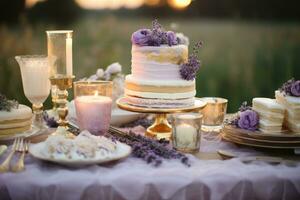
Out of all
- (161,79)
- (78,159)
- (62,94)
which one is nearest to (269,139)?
(161,79)

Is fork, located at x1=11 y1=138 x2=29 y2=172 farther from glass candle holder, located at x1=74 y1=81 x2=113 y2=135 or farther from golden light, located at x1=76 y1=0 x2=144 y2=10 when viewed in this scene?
golden light, located at x1=76 y1=0 x2=144 y2=10

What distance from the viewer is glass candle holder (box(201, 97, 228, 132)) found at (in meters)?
2.44

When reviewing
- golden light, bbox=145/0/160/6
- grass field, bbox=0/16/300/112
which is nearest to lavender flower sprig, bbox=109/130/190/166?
grass field, bbox=0/16/300/112

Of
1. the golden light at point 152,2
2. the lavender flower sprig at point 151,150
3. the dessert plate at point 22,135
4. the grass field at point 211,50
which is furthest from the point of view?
the golden light at point 152,2

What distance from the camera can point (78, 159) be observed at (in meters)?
1.83

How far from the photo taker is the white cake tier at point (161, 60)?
2281 millimetres

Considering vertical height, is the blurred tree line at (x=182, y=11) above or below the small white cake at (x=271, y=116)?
above

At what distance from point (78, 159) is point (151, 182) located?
0.26 m

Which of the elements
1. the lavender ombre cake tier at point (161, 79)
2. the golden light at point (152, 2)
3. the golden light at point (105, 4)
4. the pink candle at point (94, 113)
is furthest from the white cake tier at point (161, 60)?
→ the golden light at point (152, 2)

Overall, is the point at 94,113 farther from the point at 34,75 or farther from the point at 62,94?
the point at 34,75

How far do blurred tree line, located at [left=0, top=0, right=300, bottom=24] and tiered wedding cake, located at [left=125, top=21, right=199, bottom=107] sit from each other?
96.6 inches

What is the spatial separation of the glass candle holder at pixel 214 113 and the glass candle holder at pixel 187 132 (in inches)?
13.5

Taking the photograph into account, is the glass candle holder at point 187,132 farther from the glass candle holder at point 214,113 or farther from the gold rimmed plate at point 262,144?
the glass candle holder at point 214,113

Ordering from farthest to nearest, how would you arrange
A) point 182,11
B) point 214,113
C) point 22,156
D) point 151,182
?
point 182,11 → point 214,113 → point 22,156 → point 151,182
